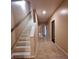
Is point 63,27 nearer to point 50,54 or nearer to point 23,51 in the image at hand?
point 50,54

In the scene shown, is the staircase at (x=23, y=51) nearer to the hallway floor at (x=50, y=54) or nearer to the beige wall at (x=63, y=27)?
the hallway floor at (x=50, y=54)

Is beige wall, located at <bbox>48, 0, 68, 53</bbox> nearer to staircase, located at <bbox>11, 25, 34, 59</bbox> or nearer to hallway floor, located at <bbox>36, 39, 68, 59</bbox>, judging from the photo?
hallway floor, located at <bbox>36, 39, 68, 59</bbox>

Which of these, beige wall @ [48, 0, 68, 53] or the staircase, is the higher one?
beige wall @ [48, 0, 68, 53]

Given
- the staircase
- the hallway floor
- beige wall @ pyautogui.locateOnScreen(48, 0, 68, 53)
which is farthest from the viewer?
beige wall @ pyautogui.locateOnScreen(48, 0, 68, 53)

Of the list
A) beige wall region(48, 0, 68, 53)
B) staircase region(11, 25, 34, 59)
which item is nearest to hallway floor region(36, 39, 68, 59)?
beige wall region(48, 0, 68, 53)

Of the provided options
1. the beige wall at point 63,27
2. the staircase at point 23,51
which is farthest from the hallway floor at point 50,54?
the staircase at point 23,51

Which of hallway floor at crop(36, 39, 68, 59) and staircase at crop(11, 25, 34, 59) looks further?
hallway floor at crop(36, 39, 68, 59)

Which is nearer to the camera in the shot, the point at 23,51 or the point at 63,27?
the point at 23,51

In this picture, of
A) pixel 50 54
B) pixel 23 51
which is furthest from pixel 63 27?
pixel 23 51

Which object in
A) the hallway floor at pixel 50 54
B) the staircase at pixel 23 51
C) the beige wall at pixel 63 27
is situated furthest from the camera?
the beige wall at pixel 63 27
